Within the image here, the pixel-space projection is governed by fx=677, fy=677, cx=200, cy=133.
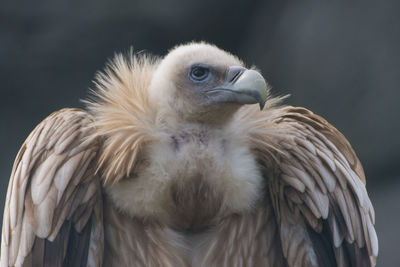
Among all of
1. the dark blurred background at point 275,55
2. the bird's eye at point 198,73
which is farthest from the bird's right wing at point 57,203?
the dark blurred background at point 275,55

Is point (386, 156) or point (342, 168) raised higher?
point (342, 168)

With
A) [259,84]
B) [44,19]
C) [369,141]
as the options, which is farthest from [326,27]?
[259,84]

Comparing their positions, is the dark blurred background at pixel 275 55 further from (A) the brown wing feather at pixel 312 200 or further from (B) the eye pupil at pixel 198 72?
(B) the eye pupil at pixel 198 72

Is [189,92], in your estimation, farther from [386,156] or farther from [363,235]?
[386,156]

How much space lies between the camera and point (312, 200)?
2.94 meters

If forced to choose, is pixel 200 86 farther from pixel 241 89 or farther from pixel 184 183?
pixel 184 183

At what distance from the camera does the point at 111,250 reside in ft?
9.90

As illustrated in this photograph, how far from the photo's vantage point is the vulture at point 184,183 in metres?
2.79

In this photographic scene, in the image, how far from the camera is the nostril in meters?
2.84

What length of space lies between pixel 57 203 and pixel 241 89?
0.89 m

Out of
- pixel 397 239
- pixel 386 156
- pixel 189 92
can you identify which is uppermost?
pixel 189 92

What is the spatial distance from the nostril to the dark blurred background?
3151mm

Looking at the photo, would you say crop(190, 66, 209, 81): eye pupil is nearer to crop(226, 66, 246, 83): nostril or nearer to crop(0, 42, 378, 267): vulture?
crop(0, 42, 378, 267): vulture

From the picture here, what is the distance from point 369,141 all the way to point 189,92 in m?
3.40
